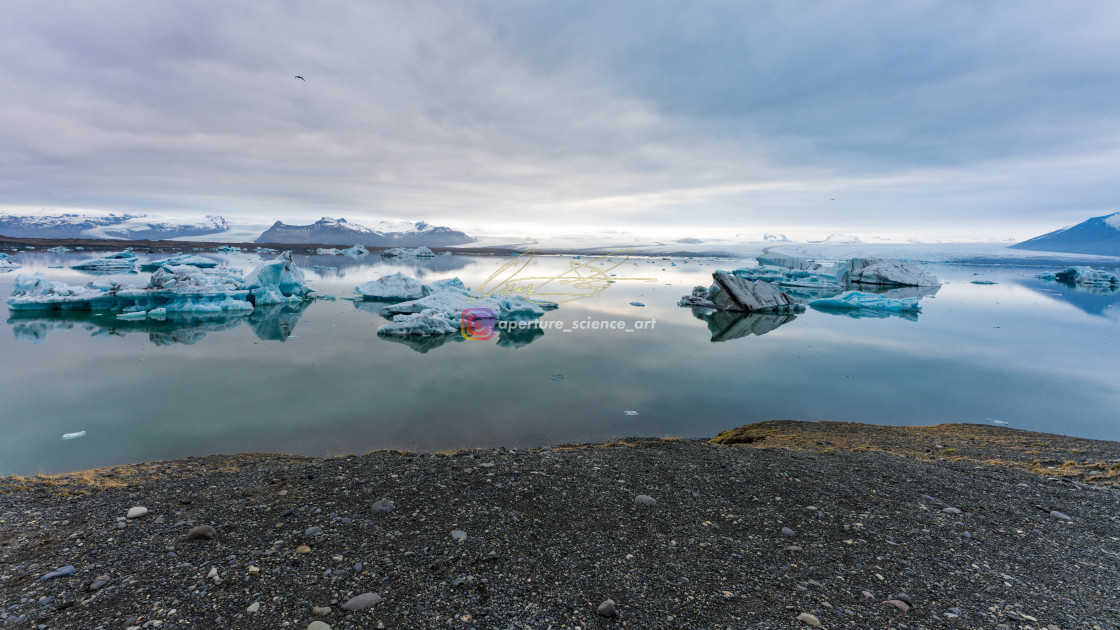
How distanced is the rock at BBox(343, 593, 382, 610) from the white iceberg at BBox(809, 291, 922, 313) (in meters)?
29.7

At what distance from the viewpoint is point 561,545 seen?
3.59 metres

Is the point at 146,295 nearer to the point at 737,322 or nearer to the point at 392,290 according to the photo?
the point at 392,290

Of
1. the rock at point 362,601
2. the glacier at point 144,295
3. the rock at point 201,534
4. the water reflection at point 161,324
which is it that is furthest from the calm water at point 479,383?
the rock at point 362,601

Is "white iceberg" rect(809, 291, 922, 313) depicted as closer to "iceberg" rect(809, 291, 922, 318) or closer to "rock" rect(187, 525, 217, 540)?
"iceberg" rect(809, 291, 922, 318)

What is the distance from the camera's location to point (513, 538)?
365 centimetres

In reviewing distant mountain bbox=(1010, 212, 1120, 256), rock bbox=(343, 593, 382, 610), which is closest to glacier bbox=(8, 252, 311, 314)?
rock bbox=(343, 593, 382, 610)

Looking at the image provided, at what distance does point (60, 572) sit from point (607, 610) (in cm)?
375

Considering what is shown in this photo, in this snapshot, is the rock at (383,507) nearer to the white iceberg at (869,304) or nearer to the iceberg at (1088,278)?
the white iceberg at (869,304)

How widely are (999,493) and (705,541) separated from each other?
12.3 ft

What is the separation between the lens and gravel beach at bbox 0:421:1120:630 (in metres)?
2.79

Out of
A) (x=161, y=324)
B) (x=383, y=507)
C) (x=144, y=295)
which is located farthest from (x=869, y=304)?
(x=144, y=295)

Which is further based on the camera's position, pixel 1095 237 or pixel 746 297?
pixel 1095 237

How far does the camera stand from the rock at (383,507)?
4.01 metres

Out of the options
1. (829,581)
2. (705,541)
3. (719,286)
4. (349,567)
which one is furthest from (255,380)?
(719,286)
